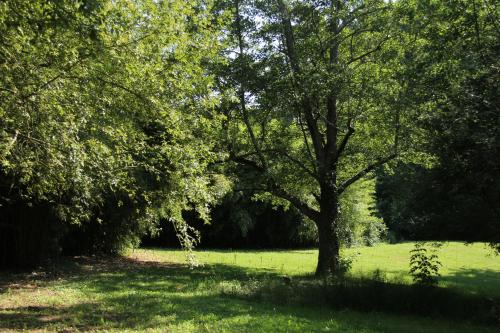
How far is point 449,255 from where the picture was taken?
30.4 metres

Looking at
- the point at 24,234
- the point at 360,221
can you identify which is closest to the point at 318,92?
the point at 24,234

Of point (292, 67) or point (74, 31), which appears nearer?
point (74, 31)

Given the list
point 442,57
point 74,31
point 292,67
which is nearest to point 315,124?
point 292,67

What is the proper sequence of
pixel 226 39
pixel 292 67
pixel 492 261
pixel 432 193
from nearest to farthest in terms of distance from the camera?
pixel 432 193
pixel 226 39
pixel 292 67
pixel 492 261

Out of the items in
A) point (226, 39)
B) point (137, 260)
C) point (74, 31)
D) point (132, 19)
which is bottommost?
point (137, 260)

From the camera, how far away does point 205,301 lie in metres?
12.2

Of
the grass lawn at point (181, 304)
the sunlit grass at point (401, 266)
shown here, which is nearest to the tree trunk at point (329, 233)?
the sunlit grass at point (401, 266)

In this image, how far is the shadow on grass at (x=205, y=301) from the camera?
9938 millimetres

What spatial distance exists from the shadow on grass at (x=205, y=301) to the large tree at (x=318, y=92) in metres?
4.39

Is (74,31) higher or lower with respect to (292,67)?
lower

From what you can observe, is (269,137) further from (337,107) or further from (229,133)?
(337,107)

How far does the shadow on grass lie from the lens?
994cm

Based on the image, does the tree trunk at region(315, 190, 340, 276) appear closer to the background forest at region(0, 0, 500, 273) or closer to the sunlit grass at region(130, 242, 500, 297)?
the background forest at region(0, 0, 500, 273)

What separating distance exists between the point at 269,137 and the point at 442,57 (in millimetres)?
8267
